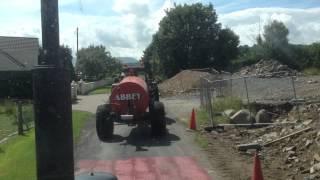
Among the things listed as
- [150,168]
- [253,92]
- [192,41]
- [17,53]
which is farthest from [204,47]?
[150,168]

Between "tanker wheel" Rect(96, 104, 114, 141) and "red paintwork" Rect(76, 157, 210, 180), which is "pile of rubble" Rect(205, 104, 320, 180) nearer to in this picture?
"red paintwork" Rect(76, 157, 210, 180)

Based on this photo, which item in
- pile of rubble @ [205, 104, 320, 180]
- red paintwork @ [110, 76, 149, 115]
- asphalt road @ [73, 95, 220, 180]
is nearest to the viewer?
pile of rubble @ [205, 104, 320, 180]

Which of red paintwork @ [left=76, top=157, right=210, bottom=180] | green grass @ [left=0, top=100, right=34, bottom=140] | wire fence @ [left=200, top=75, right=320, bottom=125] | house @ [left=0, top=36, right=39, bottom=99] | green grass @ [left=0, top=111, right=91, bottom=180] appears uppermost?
house @ [left=0, top=36, right=39, bottom=99]

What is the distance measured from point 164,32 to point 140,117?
68.5 metres

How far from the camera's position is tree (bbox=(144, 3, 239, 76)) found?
275 feet

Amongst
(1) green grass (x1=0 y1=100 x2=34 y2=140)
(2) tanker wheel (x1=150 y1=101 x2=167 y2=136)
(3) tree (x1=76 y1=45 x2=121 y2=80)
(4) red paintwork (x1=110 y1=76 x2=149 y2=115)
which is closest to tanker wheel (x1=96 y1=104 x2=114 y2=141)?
(4) red paintwork (x1=110 y1=76 x2=149 y2=115)

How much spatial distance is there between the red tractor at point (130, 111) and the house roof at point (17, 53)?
3344 cm

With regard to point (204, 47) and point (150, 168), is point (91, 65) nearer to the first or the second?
point (204, 47)

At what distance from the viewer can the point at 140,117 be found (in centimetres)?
1902

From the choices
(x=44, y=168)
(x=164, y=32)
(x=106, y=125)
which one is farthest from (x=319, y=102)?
(x=164, y=32)

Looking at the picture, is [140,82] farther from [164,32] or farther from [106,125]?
[164,32]

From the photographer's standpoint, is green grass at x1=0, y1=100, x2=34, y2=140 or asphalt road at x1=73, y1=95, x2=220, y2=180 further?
green grass at x1=0, y1=100, x2=34, y2=140

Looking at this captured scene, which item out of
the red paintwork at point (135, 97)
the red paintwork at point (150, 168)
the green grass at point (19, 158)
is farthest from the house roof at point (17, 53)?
the red paintwork at point (150, 168)

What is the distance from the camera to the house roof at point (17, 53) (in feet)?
171
